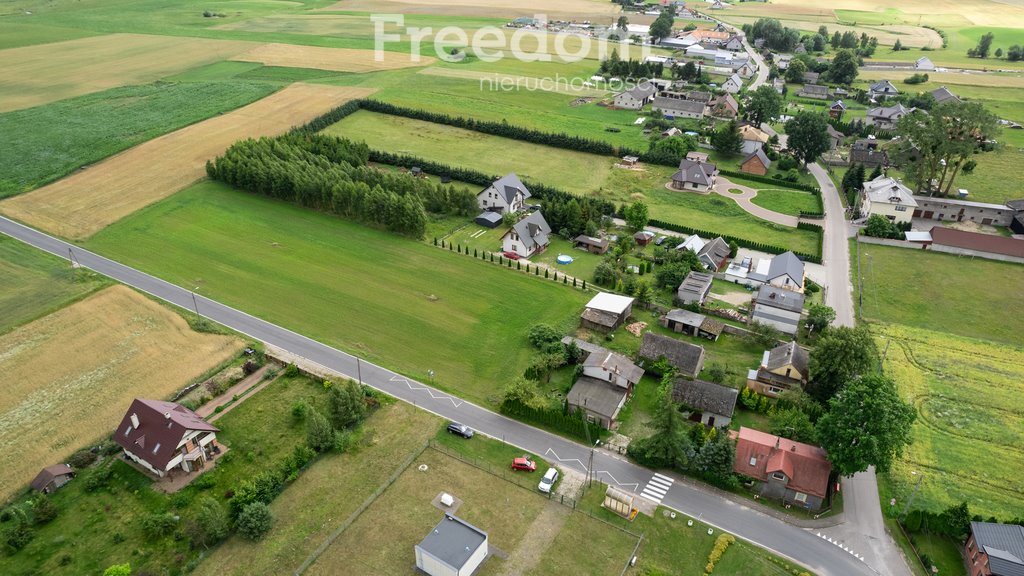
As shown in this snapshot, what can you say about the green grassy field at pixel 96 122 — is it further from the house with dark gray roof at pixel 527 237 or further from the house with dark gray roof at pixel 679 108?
the house with dark gray roof at pixel 679 108

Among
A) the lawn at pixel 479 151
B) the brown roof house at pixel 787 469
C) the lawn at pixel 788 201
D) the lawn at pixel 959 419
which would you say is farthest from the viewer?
the lawn at pixel 479 151

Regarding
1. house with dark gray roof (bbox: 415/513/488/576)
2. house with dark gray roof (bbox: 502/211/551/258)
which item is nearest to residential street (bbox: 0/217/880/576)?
house with dark gray roof (bbox: 415/513/488/576)

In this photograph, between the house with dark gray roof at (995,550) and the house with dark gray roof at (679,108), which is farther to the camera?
the house with dark gray roof at (679,108)

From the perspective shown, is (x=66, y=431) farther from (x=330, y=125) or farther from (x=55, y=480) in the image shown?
(x=330, y=125)

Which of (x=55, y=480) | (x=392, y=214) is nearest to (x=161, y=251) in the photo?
(x=392, y=214)

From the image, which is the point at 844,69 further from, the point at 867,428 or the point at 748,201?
the point at 867,428

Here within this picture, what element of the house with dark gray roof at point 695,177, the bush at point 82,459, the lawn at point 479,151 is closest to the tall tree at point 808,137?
the house with dark gray roof at point 695,177
